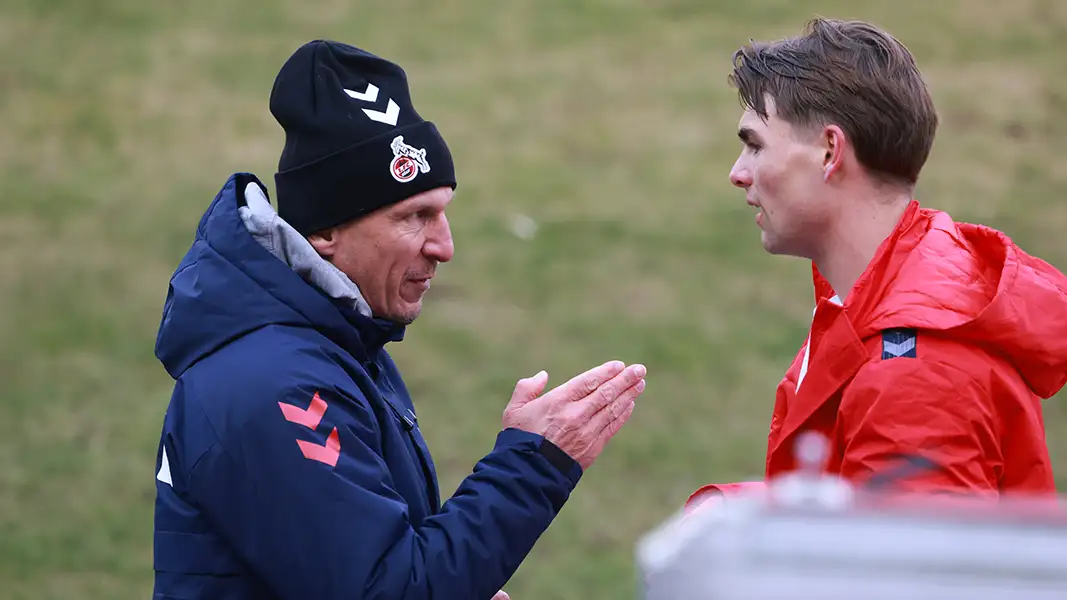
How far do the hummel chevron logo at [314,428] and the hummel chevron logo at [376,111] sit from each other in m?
0.67

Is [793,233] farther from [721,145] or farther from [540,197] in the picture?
[721,145]

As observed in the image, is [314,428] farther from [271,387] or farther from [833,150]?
[833,150]

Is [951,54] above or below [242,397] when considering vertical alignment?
above

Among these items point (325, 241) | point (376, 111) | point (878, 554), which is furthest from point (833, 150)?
point (878, 554)

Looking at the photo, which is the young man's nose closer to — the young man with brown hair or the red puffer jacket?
the young man with brown hair

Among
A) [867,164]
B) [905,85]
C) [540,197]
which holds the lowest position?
[540,197]

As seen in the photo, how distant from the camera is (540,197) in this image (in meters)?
9.96

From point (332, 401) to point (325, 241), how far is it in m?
0.46

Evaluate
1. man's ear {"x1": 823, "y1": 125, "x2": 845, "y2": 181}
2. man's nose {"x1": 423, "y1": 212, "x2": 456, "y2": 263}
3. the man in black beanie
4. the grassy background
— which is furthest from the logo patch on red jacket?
the grassy background

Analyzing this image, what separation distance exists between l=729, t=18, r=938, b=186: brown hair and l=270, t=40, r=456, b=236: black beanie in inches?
31.4

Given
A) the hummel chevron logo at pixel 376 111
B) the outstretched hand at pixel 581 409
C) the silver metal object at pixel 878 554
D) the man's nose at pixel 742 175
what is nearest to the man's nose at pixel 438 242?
the hummel chevron logo at pixel 376 111

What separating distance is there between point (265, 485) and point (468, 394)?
5610 mm

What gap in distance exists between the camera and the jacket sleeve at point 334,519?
229 centimetres

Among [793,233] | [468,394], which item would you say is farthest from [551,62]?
[793,233]
